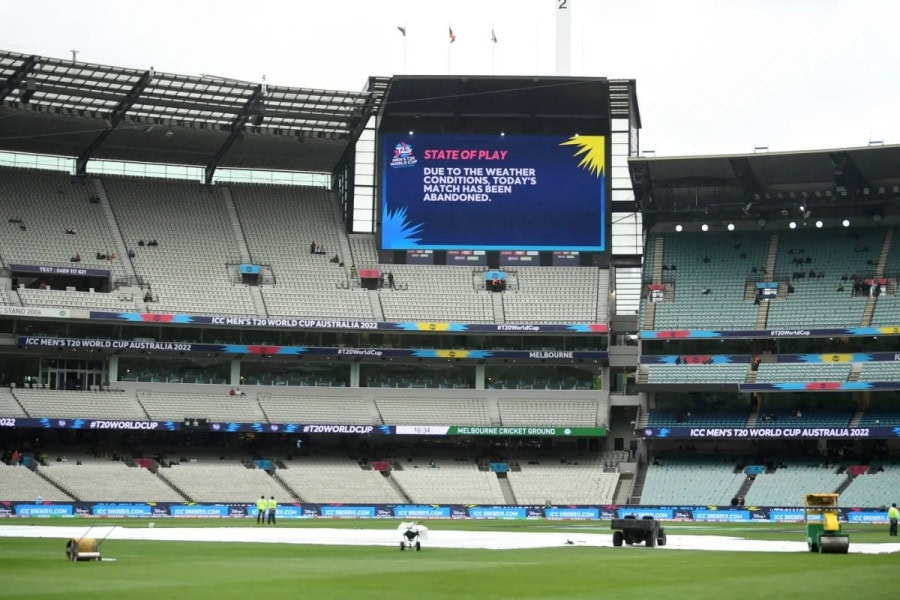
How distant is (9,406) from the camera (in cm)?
8344

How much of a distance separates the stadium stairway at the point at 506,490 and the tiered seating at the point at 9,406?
105ft

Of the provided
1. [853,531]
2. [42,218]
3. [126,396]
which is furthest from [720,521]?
[42,218]

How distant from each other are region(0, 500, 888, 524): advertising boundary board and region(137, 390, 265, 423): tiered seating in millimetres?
13145

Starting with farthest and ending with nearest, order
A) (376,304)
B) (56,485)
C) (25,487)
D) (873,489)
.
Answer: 1. (376,304)
2. (873,489)
3. (56,485)
4. (25,487)

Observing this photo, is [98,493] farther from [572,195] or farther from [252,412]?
[572,195]

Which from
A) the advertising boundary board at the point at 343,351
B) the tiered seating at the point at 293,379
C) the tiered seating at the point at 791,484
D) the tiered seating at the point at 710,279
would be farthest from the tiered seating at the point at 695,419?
the tiered seating at the point at 293,379

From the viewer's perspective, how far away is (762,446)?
299ft

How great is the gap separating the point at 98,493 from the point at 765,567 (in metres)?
54.1

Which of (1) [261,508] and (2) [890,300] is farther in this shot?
(2) [890,300]

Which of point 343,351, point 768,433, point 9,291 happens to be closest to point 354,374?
point 343,351

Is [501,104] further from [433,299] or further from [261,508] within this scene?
[261,508]

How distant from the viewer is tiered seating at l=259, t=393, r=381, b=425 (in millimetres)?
89125

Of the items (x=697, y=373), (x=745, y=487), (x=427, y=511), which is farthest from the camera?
(x=697, y=373)

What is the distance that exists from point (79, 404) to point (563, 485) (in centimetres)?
3309
